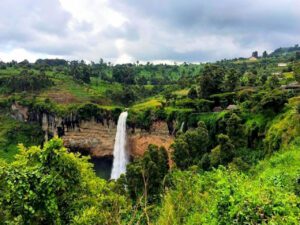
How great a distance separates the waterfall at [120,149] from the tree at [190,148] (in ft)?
73.5

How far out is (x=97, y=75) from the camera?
117875 millimetres

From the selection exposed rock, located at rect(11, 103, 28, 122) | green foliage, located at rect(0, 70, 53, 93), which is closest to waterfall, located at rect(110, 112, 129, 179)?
exposed rock, located at rect(11, 103, 28, 122)

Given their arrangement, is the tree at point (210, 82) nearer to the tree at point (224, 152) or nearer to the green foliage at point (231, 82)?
the green foliage at point (231, 82)

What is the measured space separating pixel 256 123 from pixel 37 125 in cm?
5064

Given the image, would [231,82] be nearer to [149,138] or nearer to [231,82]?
[231,82]

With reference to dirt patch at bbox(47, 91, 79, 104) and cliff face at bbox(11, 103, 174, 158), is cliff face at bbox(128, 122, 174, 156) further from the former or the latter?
dirt patch at bbox(47, 91, 79, 104)

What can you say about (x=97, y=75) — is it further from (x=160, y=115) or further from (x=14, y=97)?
(x=160, y=115)

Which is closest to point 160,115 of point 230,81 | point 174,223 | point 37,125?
point 230,81

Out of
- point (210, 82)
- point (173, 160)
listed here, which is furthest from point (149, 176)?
point (210, 82)

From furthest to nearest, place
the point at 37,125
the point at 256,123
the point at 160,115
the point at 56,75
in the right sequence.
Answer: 1. the point at 56,75
2. the point at 37,125
3. the point at 160,115
4. the point at 256,123

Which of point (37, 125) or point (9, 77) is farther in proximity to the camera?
point (9, 77)

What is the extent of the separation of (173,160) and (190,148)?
2.77 m

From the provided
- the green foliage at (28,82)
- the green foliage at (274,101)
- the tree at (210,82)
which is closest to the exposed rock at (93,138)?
the tree at (210,82)

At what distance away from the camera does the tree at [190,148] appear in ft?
131
